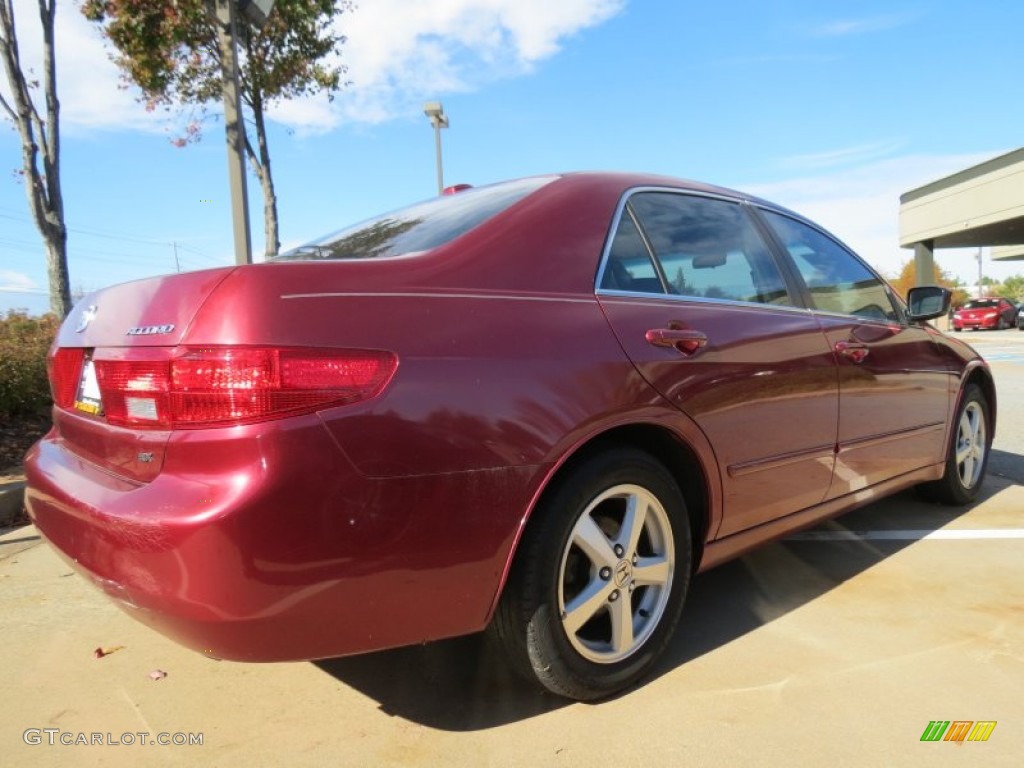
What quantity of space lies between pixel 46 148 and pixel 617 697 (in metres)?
8.34

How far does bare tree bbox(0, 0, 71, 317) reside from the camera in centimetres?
734

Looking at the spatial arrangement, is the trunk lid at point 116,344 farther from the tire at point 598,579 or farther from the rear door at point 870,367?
the rear door at point 870,367

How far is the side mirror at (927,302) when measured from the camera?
3.93 metres

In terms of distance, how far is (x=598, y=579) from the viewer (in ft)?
7.32

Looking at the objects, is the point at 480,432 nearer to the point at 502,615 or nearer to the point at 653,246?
the point at 502,615

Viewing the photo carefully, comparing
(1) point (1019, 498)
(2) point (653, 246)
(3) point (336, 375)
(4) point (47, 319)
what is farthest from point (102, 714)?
(4) point (47, 319)

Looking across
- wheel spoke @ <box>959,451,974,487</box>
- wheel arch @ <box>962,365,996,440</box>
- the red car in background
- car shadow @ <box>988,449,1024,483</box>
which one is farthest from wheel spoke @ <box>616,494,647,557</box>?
the red car in background

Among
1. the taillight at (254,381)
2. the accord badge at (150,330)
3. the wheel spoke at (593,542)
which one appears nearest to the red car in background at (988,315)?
the wheel spoke at (593,542)

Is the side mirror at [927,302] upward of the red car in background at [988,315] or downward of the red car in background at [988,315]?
upward

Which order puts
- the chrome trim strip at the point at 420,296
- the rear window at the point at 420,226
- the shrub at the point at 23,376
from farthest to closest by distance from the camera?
the shrub at the point at 23,376
the rear window at the point at 420,226
the chrome trim strip at the point at 420,296

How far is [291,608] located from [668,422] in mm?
1234

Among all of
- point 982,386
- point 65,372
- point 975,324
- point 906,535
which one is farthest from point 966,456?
point 975,324

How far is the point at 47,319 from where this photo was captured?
8.28 metres

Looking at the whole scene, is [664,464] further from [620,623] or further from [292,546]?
[292,546]
